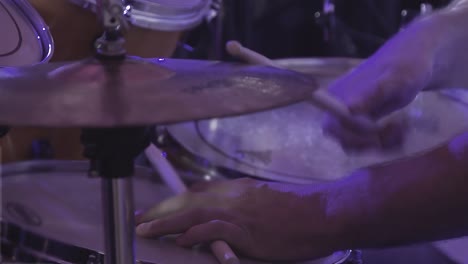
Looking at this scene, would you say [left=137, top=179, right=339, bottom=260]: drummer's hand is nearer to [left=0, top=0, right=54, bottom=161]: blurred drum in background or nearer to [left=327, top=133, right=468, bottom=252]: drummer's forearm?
[left=327, top=133, right=468, bottom=252]: drummer's forearm

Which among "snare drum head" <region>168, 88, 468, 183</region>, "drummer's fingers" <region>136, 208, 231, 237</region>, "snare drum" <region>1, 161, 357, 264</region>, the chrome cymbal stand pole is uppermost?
the chrome cymbal stand pole

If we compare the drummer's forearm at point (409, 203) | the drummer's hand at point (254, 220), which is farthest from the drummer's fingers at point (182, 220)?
the drummer's forearm at point (409, 203)

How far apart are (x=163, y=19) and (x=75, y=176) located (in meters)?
0.32

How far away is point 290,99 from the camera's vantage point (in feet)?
1.66

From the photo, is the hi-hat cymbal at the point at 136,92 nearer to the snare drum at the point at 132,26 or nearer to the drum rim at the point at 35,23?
the drum rim at the point at 35,23

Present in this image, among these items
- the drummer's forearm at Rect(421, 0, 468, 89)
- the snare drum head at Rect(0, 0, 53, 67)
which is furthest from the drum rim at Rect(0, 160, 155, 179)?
the drummer's forearm at Rect(421, 0, 468, 89)

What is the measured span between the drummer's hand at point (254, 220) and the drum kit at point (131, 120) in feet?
0.08

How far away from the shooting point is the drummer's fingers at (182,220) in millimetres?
660

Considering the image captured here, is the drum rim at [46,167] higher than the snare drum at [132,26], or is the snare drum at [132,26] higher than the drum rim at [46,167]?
the snare drum at [132,26]

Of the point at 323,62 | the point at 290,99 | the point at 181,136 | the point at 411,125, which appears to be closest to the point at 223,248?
the point at 290,99

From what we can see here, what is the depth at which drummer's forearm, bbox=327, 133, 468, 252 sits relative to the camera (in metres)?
0.62

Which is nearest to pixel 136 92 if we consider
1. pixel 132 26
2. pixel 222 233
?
pixel 222 233

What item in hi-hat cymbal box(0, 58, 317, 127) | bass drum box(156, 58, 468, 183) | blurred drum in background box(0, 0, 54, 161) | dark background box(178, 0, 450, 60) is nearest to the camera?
hi-hat cymbal box(0, 58, 317, 127)

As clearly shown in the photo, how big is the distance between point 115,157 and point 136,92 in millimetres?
65
